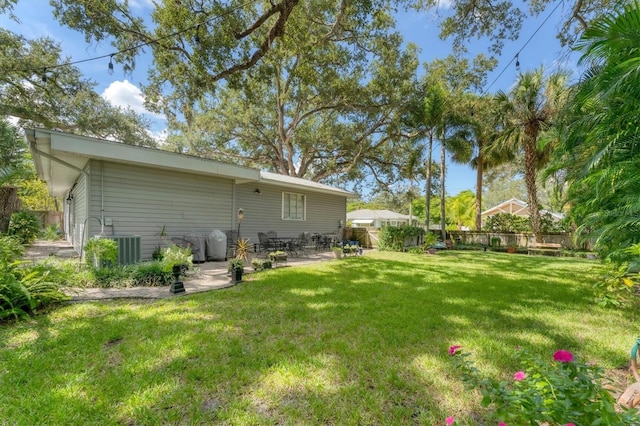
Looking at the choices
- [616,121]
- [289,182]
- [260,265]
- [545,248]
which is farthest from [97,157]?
[545,248]

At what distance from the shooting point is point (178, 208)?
8109 millimetres

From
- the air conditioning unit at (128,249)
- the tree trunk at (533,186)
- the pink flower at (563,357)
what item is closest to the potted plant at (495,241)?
the tree trunk at (533,186)

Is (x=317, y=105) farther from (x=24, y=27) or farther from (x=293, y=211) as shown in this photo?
(x=24, y=27)

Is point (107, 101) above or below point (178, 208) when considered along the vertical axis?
above

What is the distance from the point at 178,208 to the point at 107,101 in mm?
13383

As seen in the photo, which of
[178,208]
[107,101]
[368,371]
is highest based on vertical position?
[107,101]

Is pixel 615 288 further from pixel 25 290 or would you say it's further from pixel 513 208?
pixel 513 208

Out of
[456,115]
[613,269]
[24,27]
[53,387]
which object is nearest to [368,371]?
[53,387]

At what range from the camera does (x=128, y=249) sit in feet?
21.3

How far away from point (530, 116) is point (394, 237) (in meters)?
8.86

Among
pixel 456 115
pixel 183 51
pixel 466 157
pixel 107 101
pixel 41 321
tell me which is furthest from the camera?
pixel 107 101

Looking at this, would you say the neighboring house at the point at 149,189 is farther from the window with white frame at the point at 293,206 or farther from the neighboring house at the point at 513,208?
the neighboring house at the point at 513,208

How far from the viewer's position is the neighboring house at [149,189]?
252 inches

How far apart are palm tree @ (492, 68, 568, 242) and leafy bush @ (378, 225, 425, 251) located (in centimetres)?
687
